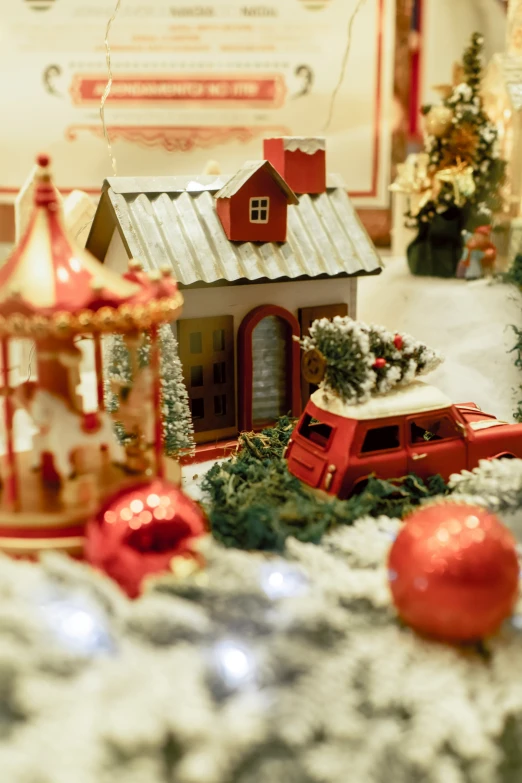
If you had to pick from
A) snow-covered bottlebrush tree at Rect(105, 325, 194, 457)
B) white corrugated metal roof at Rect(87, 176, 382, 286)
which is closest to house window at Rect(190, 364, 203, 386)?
snow-covered bottlebrush tree at Rect(105, 325, 194, 457)

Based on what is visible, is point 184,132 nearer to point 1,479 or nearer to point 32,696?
point 1,479

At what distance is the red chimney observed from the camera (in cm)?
410

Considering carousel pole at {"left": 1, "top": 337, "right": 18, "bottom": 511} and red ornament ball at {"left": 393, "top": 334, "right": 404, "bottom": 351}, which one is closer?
carousel pole at {"left": 1, "top": 337, "right": 18, "bottom": 511}

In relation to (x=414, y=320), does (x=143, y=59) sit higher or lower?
higher

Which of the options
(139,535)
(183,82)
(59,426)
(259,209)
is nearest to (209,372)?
(259,209)

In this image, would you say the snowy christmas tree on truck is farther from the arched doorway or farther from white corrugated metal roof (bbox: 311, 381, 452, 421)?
the arched doorway

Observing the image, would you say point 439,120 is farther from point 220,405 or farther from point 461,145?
point 220,405

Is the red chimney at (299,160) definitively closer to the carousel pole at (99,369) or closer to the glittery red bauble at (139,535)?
the carousel pole at (99,369)

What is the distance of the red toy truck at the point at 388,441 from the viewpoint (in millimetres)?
2924

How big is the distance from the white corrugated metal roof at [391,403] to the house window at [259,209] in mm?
1117

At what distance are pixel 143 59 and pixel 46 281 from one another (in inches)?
134

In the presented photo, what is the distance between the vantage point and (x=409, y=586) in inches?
80.4

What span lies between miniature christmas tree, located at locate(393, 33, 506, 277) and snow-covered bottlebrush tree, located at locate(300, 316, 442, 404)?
243 cm

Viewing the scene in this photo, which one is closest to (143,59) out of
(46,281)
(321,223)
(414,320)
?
(321,223)
